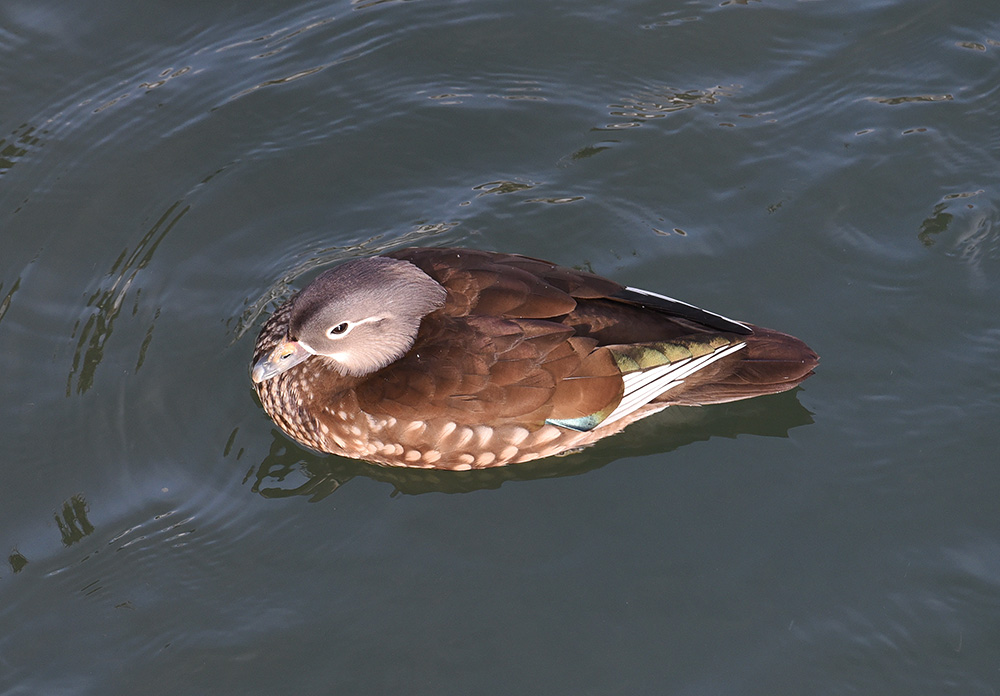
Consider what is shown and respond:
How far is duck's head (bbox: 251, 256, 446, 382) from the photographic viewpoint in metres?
5.19

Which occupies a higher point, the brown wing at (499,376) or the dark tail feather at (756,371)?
the brown wing at (499,376)

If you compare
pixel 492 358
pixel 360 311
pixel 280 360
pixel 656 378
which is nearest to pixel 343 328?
pixel 360 311

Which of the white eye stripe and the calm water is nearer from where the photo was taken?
the calm water

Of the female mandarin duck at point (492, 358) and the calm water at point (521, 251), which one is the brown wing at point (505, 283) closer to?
the female mandarin duck at point (492, 358)

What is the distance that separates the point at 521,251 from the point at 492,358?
1356 mm

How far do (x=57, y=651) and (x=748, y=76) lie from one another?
524cm

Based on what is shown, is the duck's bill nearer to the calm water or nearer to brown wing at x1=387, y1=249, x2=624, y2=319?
the calm water

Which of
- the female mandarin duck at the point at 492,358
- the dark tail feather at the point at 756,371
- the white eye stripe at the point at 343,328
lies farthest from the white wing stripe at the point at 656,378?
the white eye stripe at the point at 343,328

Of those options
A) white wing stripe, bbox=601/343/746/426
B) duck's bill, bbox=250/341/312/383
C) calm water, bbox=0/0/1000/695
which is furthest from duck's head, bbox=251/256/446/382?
white wing stripe, bbox=601/343/746/426

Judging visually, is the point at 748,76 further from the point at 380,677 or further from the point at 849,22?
the point at 380,677

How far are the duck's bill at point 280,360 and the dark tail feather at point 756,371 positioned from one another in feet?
6.04

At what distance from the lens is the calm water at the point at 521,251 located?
4.63m

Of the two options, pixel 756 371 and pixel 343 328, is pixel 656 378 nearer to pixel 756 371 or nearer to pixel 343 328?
pixel 756 371

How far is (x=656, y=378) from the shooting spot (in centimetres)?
516
